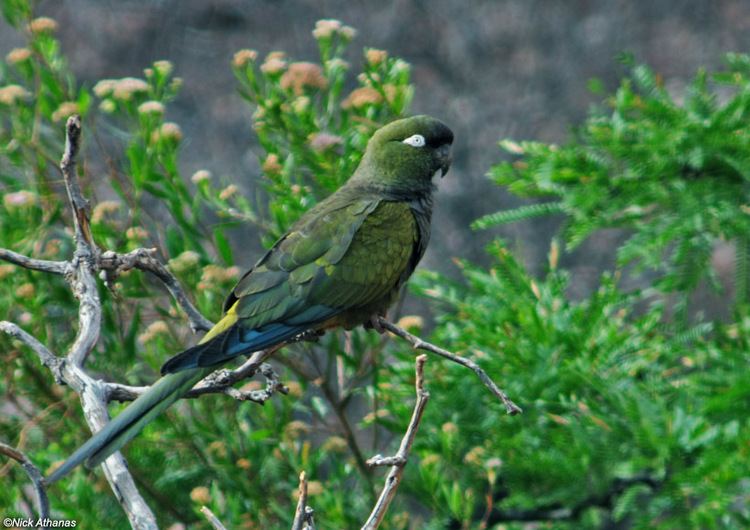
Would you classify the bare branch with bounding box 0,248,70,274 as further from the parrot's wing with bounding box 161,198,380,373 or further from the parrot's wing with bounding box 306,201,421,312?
the parrot's wing with bounding box 306,201,421,312

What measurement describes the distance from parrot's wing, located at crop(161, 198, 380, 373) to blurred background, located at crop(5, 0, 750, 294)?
2006mm

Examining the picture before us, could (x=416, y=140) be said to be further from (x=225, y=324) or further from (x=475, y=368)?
(x=475, y=368)

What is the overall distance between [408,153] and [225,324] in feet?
2.68

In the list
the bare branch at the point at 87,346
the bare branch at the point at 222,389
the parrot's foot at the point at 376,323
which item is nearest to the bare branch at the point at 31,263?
the bare branch at the point at 87,346

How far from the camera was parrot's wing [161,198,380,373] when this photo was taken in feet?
7.00

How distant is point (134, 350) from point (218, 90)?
1.83 m

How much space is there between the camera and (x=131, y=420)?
1625 millimetres

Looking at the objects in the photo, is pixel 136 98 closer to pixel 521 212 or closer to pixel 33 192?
pixel 33 192

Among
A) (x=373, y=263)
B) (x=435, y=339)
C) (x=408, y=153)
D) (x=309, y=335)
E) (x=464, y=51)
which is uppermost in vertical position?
(x=464, y=51)

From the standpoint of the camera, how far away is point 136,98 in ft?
9.52

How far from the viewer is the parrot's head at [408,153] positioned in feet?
9.00

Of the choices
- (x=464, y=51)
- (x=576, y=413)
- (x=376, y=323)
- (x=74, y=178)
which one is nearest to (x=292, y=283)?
(x=376, y=323)

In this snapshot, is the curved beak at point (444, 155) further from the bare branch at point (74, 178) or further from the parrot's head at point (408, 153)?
the bare branch at point (74, 178)

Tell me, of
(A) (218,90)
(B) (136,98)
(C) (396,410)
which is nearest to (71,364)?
(B) (136,98)
